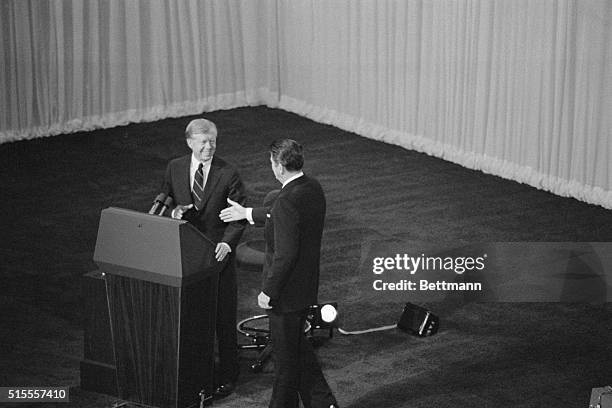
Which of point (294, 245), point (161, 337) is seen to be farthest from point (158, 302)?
point (294, 245)

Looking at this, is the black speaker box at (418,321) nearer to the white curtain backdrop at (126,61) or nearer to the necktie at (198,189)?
the necktie at (198,189)

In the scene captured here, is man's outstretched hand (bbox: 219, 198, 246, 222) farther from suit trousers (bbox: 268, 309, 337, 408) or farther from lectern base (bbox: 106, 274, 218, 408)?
suit trousers (bbox: 268, 309, 337, 408)

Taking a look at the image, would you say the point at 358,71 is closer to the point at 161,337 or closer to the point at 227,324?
the point at 227,324

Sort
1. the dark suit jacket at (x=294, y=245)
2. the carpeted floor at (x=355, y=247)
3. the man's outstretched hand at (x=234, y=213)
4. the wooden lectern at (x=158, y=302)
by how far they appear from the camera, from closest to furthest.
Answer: the dark suit jacket at (x=294, y=245) → the wooden lectern at (x=158, y=302) → the man's outstretched hand at (x=234, y=213) → the carpeted floor at (x=355, y=247)

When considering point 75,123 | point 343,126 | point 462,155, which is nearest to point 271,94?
point 343,126

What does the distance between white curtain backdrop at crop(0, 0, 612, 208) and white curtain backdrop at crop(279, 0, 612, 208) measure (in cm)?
1

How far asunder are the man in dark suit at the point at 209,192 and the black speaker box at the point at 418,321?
1350 mm

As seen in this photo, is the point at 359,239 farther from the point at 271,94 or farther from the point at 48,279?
the point at 271,94

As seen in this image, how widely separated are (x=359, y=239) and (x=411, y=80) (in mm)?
3003

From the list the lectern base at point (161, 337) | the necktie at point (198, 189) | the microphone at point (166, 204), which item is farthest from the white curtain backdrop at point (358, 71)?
the lectern base at point (161, 337)

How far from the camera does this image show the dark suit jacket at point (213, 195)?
627cm

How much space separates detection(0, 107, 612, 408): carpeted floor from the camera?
21.8 feet

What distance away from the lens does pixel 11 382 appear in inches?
262

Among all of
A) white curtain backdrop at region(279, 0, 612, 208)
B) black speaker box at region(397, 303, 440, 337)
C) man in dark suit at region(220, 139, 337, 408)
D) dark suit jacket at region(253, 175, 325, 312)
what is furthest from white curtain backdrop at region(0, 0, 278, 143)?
dark suit jacket at region(253, 175, 325, 312)
